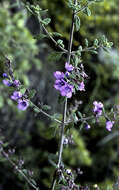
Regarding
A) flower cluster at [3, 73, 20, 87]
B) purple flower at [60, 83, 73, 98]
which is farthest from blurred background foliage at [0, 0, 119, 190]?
purple flower at [60, 83, 73, 98]

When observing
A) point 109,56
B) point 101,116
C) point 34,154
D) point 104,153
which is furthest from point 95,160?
point 101,116

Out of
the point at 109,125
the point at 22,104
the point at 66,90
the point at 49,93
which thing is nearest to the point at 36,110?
the point at 22,104

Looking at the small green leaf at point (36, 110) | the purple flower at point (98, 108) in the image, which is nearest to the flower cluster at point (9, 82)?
the small green leaf at point (36, 110)

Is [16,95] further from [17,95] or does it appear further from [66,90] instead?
[66,90]

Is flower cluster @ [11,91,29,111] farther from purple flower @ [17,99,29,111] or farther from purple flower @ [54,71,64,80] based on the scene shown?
purple flower @ [54,71,64,80]

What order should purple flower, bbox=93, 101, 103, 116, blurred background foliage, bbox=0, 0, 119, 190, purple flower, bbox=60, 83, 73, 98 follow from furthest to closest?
blurred background foliage, bbox=0, 0, 119, 190 < purple flower, bbox=93, 101, 103, 116 < purple flower, bbox=60, 83, 73, 98

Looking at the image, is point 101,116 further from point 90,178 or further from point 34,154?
point 90,178
